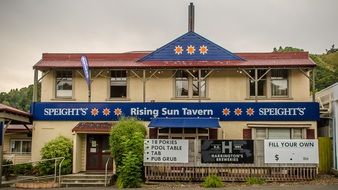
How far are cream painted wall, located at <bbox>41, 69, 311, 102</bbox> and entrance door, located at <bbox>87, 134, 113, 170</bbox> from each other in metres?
2.14

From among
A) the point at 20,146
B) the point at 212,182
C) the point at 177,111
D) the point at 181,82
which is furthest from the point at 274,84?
the point at 20,146

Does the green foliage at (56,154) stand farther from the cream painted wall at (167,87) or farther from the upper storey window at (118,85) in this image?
the upper storey window at (118,85)

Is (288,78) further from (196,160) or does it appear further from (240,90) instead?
(196,160)

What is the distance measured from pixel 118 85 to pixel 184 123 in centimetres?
496

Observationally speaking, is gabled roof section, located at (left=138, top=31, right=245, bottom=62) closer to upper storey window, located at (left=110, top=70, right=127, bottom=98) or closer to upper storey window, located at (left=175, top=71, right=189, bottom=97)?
upper storey window, located at (left=175, top=71, right=189, bottom=97)

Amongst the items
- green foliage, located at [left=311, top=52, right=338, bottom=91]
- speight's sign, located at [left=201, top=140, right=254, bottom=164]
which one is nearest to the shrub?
speight's sign, located at [left=201, top=140, right=254, bottom=164]

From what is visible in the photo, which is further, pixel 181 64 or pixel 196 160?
pixel 181 64

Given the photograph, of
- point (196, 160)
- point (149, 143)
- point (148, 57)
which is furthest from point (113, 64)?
point (196, 160)

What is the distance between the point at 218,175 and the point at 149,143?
3308mm

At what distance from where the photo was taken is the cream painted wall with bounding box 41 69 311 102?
23719 mm

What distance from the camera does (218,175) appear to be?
19875 millimetres

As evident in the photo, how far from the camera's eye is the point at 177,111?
23.0 metres

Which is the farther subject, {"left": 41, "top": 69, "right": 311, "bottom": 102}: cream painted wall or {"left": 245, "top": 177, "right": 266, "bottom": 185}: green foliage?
{"left": 41, "top": 69, "right": 311, "bottom": 102}: cream painted wall

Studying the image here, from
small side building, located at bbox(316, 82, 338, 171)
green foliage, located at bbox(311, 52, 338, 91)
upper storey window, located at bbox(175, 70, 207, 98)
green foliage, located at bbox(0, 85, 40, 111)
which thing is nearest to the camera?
small side building, located at bbox(316, 82, 338, 171)
